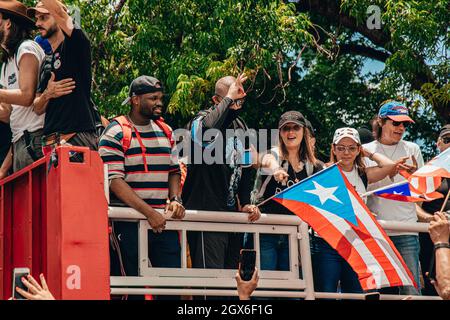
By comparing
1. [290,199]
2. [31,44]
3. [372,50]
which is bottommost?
[290,199]

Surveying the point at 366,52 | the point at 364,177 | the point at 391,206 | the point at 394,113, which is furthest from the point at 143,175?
the point at 366,52

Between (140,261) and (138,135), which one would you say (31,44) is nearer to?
(138,135)

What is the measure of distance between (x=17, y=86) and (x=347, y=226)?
8.16 feet

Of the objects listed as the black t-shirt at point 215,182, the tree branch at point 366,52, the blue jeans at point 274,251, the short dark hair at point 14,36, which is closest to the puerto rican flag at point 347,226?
the blue jeans at point 274,251

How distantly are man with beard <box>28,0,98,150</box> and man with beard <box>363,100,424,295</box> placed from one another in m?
2.82

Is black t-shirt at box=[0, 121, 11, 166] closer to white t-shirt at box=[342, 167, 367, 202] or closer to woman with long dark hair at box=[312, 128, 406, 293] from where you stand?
woman with long dark hair at box=[312, 128, 406, 293]

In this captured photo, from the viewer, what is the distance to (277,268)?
24.8 ft

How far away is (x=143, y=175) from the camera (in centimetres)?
693

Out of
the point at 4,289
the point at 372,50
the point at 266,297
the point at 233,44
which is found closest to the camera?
the point at 4,289

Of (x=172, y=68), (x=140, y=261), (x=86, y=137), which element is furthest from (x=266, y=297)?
(x=172, y=68)

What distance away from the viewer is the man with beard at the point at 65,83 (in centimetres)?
650

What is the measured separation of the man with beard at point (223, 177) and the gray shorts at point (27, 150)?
1.38 metres

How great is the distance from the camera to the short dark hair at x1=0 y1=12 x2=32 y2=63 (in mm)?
6832
